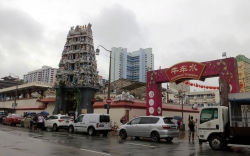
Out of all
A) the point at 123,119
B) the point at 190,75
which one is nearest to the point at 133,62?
the point at 123,119

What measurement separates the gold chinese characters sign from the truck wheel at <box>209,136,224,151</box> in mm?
9088

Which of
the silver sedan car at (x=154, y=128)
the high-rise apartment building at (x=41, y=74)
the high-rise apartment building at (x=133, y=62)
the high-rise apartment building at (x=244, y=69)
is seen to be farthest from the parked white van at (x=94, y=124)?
the high-rise apartment building at (x=41, y=74)

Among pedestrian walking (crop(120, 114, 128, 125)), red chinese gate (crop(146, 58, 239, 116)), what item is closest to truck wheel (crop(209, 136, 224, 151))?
red chinese gate (crop(146, 58, 239, 116))

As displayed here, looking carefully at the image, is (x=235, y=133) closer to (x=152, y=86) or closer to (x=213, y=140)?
(x=213, y=140)

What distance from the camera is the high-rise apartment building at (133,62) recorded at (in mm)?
75812

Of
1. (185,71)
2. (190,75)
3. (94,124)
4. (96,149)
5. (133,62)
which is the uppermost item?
(133,62)

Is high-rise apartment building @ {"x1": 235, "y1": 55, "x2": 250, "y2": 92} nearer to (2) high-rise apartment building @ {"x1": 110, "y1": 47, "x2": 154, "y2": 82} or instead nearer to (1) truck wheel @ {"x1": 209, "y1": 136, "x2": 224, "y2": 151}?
(2) high-rise apartment building @ {"x1": 110, "y1": 47, "x2": 154, "y2": 82}

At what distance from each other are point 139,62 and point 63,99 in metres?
47.0

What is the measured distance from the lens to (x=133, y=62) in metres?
83.1

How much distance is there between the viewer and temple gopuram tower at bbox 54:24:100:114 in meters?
34.7

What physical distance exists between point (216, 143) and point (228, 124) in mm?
1248

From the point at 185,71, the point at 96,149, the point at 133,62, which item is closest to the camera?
the point at 96,149

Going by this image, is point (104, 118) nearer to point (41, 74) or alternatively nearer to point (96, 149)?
point (96, 149)

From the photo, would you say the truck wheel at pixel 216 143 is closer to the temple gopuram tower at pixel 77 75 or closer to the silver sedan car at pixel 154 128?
the silver sedan car at pixel 154 128
